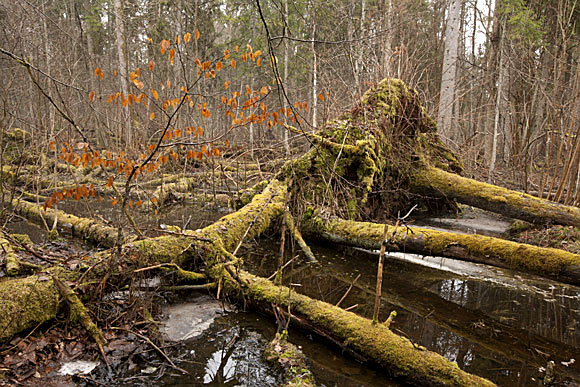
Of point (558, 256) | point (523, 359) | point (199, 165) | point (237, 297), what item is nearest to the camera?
point (523, 359)

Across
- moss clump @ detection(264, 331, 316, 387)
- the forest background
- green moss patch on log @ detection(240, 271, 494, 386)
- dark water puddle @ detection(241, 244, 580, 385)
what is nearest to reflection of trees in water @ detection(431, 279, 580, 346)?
dark water puddle @ detection(241, 244, 580, 385)

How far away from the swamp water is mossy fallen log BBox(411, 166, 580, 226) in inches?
55.6

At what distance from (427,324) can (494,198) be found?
3.83 meters

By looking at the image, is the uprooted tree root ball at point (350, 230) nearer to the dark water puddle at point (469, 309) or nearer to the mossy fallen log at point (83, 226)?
the mossy fallen log at point (83, 226)

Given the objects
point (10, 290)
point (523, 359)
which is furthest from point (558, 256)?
point (10, 290)

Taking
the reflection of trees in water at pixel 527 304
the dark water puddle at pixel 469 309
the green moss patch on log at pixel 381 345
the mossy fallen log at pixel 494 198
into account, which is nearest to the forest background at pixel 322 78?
the mossy fallen log at pixel 494 198

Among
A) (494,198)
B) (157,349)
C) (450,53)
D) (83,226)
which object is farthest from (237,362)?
(450,53)

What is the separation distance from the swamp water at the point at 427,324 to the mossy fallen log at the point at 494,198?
1.41 m

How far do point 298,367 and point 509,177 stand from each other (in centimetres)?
1228

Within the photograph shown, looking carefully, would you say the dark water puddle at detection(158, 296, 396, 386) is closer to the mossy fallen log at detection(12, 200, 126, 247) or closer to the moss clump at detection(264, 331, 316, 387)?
the moss clump at detection(264, 331, 316, 387)

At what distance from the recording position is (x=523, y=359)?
3.37 metres

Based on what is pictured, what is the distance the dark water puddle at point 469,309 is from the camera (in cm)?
339

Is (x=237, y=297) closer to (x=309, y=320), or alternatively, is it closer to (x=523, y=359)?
(x=309, y=320)

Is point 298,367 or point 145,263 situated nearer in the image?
point 298,367
